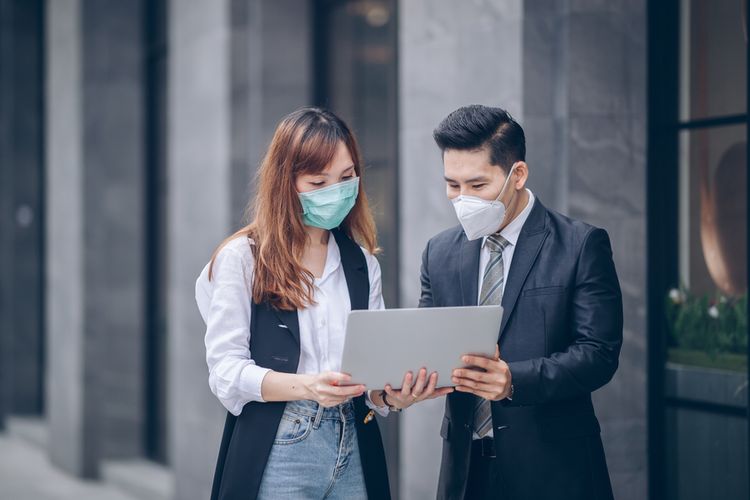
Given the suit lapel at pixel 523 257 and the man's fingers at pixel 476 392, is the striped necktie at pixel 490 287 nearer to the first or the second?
the suit lapel at pixel 523 257

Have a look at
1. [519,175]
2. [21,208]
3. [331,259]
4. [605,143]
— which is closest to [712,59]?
[605,143]

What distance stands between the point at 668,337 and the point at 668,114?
1.16 m

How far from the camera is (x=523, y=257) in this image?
3568 mm

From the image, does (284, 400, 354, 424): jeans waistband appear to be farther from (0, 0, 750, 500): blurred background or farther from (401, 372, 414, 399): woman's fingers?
(0, 0, 750, 500): blurred background

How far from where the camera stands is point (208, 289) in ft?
12.0

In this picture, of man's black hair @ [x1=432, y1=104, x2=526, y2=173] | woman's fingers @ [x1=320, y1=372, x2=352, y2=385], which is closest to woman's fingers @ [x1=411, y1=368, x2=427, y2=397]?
woman's fingers @ [x1=320, y1=372, x2=352, y2=385]

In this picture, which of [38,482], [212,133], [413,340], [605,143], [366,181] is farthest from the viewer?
[38,482]

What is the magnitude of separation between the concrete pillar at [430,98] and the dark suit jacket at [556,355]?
190cm

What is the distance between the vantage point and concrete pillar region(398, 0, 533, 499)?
17.8 feet

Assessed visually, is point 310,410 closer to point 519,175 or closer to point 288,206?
point 288,206

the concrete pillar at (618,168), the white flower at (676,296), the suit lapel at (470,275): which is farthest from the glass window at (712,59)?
the suit lapel at (470,275)

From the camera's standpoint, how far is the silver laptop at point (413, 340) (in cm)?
323

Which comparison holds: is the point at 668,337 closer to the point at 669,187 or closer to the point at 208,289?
the point at 669,187

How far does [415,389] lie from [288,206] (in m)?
0.78
